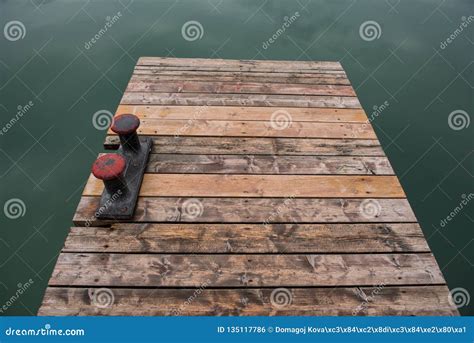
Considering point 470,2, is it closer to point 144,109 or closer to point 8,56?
point 144,109

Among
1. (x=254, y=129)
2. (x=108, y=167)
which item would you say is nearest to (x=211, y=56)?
(x=254, y=129)

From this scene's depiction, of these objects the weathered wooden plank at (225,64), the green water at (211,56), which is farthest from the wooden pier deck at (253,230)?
the green water at (211,56)

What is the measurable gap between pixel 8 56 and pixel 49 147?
2920mm

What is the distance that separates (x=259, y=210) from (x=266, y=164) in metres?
0.55

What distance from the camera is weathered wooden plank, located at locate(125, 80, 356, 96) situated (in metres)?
3.78

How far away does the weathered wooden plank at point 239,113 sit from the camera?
3.36 m

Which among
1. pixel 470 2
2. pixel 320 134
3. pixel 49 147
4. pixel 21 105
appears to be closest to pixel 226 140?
pixel 320 134

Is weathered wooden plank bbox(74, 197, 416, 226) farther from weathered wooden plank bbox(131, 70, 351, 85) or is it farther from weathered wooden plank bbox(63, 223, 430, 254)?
weathered wooden plank bbox(131, 70, 351, 85)

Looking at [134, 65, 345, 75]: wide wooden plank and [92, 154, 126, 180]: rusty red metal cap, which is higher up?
[134, 65, 345, 75]: wide wooden plank

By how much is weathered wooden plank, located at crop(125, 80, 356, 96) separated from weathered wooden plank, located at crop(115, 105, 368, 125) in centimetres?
38

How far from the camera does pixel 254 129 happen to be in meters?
3.21

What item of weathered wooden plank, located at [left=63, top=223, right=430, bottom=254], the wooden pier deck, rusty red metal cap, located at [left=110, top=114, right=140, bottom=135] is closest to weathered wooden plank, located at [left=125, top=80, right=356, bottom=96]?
the wooden pier deck

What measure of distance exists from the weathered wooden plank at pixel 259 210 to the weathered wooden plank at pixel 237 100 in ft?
4.91

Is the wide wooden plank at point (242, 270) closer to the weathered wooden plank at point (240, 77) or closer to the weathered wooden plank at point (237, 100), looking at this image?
the weathered wooden plank at point (237, 100)
